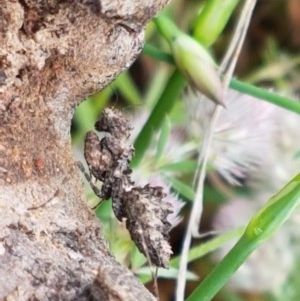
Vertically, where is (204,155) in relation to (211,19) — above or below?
below

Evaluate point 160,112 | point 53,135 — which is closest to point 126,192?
point 53,135

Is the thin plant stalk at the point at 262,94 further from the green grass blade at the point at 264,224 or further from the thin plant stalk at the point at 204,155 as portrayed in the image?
the green grass blade at the point at 264,224

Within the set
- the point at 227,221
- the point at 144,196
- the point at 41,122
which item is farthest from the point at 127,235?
the point at 227,221

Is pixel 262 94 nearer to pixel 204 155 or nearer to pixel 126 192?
pixel 204 155

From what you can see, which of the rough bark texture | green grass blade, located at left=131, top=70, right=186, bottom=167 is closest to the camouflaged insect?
the rough bark texture

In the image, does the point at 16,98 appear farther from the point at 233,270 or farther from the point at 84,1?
the point at 233,270
